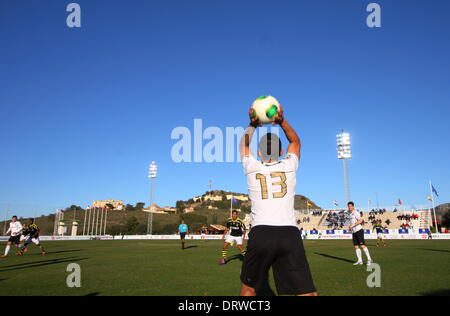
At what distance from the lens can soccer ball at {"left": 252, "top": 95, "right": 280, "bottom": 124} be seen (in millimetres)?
3467

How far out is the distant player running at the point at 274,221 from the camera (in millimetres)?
3141

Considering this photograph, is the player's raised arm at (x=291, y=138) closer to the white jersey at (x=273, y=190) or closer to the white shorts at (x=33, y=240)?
the white jersey at (x=273, y=190)

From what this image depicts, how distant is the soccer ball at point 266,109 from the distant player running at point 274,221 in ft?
0.22

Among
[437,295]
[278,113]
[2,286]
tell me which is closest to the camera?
[278,113]

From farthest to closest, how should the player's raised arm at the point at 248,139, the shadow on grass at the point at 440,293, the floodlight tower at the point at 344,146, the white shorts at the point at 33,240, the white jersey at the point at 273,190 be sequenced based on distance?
1. the floodlight tower at the point at 344,146
2. the white shorts at the point at 33,240
3. the shadow on grass at the point at 440,293
4. the player's raised arm at the point at 248,139
5. the white jersey at the point at 273,190

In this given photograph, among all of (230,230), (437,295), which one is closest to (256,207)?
(437,295)

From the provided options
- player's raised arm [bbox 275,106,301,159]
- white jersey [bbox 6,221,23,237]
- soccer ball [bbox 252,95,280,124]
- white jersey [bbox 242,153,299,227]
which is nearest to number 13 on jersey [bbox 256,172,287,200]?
white jersey [bbox 242,153,299,227]

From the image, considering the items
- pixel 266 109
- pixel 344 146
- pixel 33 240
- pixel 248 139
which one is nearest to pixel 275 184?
pixel 248 139

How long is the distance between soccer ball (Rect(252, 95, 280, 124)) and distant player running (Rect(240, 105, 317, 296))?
0.07 m

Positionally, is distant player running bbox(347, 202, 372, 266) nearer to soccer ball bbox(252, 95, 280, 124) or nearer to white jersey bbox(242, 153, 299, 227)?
white jersey bbox(242, 153, 299, 227)

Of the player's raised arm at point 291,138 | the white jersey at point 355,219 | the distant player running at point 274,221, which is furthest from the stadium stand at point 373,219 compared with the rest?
the distant player running at point 274,221

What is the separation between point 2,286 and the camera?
26.4 feet
